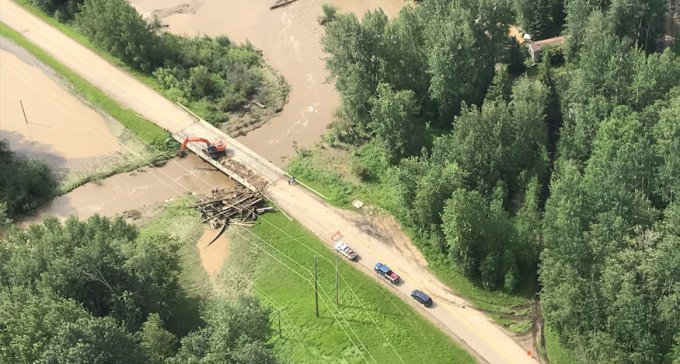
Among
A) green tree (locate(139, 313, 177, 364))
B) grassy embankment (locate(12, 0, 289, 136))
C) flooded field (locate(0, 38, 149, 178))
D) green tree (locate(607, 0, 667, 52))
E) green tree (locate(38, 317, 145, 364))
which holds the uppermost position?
green tree (locate(607, 0, 667, 52))

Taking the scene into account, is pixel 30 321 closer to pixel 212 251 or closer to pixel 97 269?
pixel 97 269

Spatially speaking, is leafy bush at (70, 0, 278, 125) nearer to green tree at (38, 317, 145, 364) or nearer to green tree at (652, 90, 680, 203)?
green tree at (38, 317, 145, 364)

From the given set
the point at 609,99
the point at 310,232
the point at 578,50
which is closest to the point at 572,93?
the point at 609,99

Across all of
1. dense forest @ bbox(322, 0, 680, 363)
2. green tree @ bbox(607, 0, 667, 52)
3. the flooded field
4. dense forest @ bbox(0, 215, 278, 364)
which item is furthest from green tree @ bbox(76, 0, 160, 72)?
green tree @ bbox(607, 0, 667, 52)

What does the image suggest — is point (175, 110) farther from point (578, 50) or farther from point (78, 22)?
point (578, 50)

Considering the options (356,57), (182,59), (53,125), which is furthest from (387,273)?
(53,125)

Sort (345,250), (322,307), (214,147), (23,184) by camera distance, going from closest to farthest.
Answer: (322,307) → (345,250) → (23,184) → (214,147)

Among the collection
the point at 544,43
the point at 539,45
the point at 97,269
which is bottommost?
the point at 97,269
